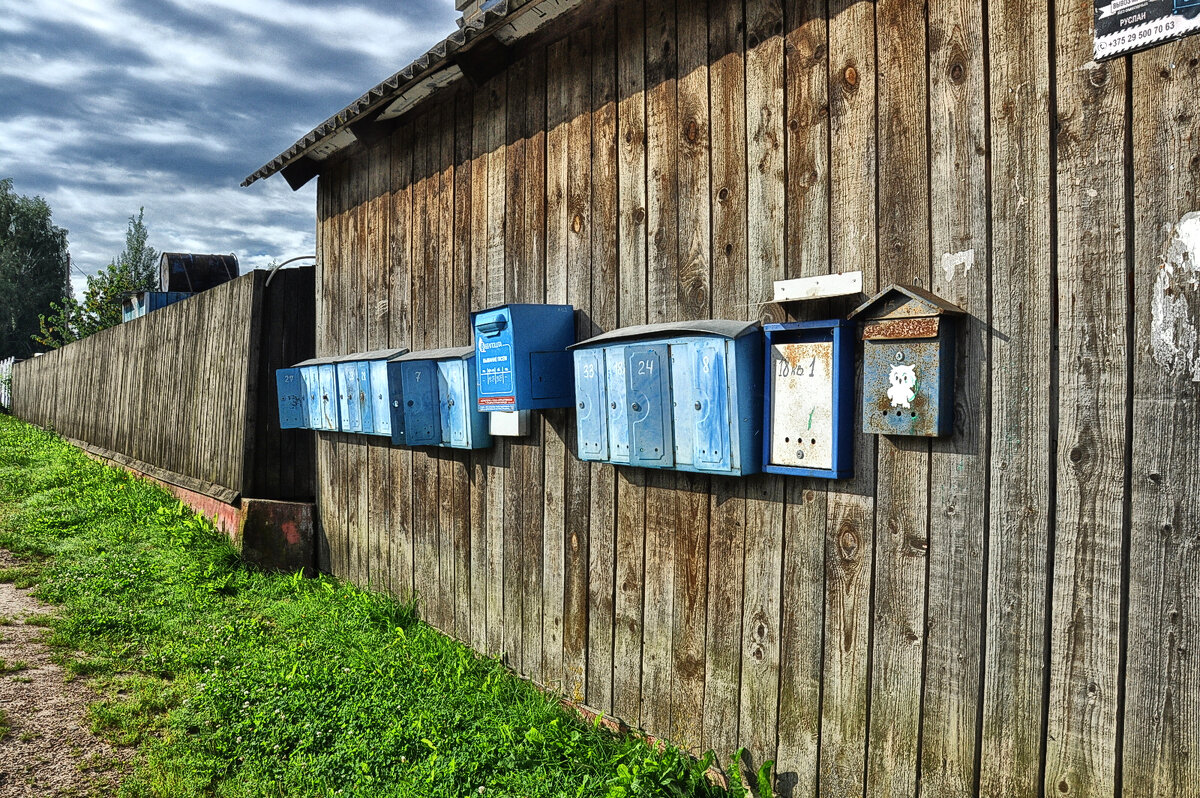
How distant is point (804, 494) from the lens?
2879 mm

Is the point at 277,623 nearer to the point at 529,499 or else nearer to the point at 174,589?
the point at 174,589

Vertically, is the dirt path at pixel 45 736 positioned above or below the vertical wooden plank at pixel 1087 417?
below

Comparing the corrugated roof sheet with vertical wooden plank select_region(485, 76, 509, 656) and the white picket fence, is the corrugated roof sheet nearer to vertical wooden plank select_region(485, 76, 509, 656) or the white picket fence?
vertical wooden plank select_region(485, 76, 509, 656)

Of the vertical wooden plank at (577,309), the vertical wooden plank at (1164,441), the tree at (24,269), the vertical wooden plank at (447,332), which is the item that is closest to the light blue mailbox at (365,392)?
the vertical wooden plank at (447,332)

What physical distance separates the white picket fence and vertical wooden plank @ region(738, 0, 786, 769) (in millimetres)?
30595

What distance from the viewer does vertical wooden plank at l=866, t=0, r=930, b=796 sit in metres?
2.54

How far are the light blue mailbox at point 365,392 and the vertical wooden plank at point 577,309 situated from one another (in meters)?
1.67

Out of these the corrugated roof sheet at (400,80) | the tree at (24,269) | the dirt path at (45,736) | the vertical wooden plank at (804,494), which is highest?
the tree at (24,269)

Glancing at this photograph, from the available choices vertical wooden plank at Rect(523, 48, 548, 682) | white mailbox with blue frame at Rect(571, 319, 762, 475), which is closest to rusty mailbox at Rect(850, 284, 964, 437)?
white mailbox with blue frame at Rect(571, 319, 762, 475)

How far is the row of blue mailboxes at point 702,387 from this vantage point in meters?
2.53

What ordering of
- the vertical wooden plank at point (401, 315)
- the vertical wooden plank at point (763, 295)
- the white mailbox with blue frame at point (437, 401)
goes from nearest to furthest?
the vertical wooden plank at point (763, 295), the white mailbox with blue frame at point (437, 401), the vertical wooden plank at point (401, 315)

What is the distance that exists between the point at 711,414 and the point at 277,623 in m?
3.95

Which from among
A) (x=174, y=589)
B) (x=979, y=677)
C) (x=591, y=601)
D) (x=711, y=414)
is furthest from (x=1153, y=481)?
(x=174, y=589)

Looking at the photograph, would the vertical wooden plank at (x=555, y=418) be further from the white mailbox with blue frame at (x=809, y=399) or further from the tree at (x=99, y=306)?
the tree at (x=99, y=306)
